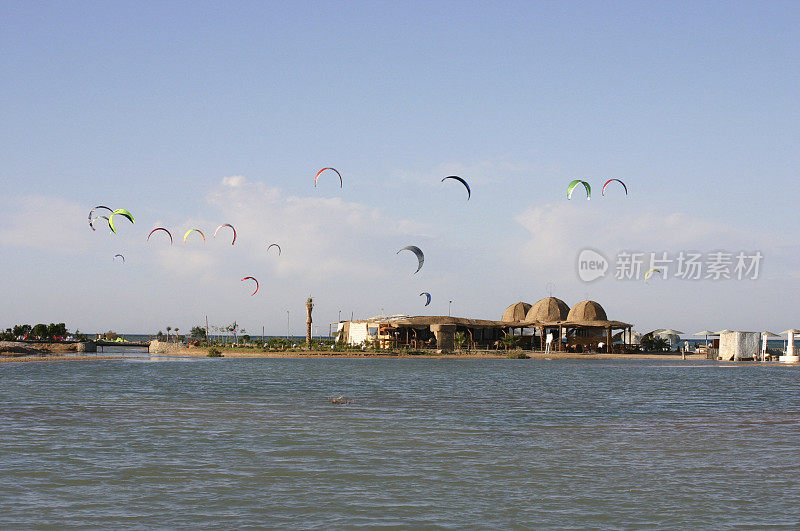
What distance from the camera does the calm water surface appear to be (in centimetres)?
1059

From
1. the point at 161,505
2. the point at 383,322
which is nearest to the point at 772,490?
the point at 161,505

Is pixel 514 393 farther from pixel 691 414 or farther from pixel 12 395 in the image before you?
pixel 12 395

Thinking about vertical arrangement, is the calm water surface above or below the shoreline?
above

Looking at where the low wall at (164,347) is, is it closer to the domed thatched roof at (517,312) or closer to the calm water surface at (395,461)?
the domed thatched roof at (517,312)

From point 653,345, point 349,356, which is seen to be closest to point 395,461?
point 349,356

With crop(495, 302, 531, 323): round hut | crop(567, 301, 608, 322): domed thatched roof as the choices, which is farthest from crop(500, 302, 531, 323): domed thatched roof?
crop(567, 301, 608, 322): domed thatched roof

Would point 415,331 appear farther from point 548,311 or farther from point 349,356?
point 548,311

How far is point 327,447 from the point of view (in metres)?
16.2

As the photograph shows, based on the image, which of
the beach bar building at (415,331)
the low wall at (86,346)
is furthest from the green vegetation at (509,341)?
the low wall at (86,346)

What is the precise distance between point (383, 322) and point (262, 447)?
5623 cm

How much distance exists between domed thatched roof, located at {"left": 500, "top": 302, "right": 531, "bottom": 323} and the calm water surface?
6402cm

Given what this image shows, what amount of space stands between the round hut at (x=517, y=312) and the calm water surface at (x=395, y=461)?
210 ft

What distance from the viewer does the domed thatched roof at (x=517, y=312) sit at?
306ft

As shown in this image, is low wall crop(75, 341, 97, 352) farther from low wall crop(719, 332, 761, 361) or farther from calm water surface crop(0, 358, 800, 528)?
low wall crop(719, 332, 761, 361)
